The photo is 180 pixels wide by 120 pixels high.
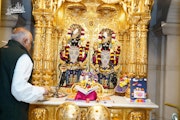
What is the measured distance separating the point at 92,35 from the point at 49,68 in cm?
93

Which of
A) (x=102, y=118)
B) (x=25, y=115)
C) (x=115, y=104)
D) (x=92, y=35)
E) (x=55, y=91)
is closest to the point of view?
(x=25, y=115)

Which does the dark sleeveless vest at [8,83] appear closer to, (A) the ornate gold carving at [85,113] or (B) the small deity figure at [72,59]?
(A) the ornate gold carving at [85,113]

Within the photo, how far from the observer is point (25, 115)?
275cm

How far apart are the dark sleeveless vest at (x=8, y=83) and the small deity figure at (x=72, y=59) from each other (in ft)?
6.02

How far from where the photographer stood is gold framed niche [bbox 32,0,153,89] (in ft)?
13.4

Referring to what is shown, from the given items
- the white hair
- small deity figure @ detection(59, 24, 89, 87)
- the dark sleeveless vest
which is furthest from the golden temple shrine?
the white hair

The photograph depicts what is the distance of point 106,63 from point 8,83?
221 centimetres

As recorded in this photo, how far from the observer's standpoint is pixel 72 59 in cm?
448

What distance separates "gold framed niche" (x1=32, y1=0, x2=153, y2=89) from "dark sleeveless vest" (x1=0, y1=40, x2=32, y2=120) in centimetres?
148

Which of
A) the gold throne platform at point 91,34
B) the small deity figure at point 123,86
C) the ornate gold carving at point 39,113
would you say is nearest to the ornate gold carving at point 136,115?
the gold throne platform at point 91,34

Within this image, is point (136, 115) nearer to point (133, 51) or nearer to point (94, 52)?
point (133, 51)

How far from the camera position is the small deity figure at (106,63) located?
4.49 m

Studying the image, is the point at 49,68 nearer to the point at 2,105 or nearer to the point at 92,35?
the point at 92,35

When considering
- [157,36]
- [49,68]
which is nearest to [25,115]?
[49,68]
